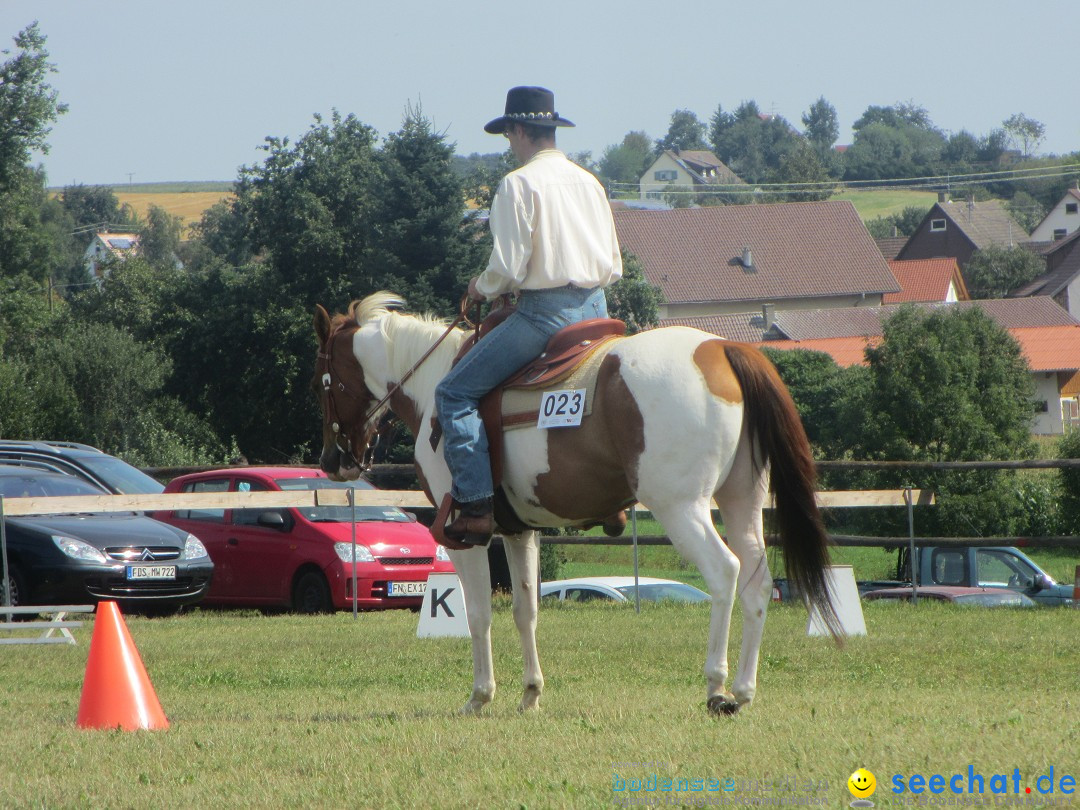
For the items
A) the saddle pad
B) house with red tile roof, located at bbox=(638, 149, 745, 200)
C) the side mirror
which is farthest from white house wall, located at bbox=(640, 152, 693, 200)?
the saddle pad

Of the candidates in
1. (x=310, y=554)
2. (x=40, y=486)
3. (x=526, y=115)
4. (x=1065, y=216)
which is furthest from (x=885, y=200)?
(x=526, y=115)

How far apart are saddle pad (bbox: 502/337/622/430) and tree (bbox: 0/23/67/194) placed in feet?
131

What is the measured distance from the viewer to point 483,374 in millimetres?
6039

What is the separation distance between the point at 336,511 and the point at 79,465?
11.1 ft

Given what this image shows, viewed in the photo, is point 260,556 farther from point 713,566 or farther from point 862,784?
point 862,784

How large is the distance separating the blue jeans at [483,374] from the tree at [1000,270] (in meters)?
95.2

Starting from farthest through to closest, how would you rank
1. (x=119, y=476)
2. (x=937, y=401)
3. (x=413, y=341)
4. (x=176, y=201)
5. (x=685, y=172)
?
(x=685, y=172), (x=176, y=201), (x=937, y=401), (x=119, y=476), (x=413, y=341)

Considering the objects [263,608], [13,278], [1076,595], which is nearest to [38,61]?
[13,278]

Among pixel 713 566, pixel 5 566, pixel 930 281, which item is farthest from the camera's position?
pixel 930 281

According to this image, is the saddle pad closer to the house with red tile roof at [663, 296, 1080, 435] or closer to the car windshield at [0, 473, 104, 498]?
the car windshield at [0, 473, 104, 498]

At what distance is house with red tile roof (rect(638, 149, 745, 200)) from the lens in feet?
598

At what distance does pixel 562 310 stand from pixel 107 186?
156 metres

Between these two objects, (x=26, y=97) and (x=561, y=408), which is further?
(x=26, y=97)

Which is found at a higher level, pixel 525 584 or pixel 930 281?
pixel 930 281
